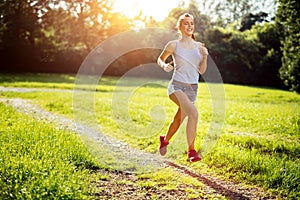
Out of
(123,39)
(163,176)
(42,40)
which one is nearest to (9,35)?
(42,40)

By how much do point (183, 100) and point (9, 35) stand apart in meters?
32.7

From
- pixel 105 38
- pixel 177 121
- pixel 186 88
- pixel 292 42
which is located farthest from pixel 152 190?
pixel 105 38

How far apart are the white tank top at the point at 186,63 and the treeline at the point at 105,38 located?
21252 mm

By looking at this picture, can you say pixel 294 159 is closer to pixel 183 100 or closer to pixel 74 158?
pixel 183 100

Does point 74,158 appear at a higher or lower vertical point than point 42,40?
lower

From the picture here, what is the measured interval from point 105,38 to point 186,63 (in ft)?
134

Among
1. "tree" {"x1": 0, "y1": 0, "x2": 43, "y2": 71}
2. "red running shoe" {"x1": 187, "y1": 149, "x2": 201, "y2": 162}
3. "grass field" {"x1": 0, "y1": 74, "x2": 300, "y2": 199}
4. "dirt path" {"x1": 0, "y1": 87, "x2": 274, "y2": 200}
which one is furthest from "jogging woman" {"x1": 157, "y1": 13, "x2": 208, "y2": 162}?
"tree" {"x1": 0, "y1": 0, "x2": 43, "y2": 71}

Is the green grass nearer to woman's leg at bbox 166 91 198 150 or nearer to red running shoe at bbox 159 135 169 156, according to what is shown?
red running shoe at bbox 159 135 169 156

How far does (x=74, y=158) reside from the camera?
→ 216 inches

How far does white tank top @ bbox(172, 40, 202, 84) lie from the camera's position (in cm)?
552

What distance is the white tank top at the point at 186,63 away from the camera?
5523 millimetres

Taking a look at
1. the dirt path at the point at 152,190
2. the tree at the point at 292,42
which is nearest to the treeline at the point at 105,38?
the tree at the point at 292,42

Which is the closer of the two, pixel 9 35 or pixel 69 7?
pixel 9 35

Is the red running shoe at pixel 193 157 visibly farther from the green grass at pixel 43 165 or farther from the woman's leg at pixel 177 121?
the green grass at pixel 43 165
